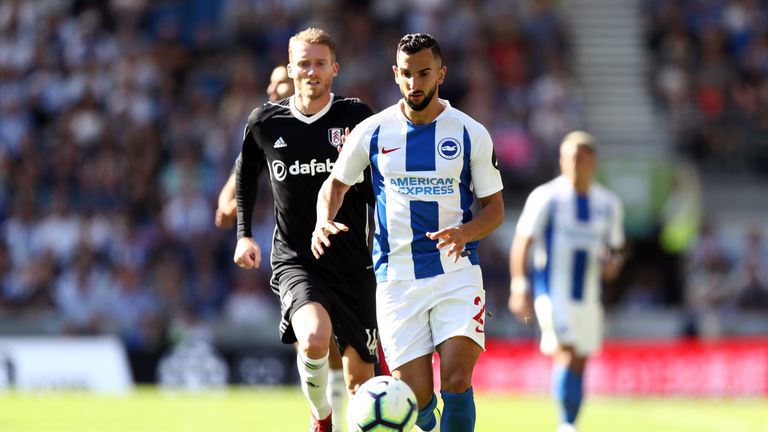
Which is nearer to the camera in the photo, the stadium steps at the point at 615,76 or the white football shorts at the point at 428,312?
the white football shorts at the point at 428,312

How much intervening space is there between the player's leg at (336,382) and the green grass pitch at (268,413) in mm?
2945

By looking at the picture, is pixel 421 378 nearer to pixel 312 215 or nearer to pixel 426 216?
pixel 426 216

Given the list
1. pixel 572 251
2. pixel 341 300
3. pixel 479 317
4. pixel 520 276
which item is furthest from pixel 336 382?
pixel 572 251

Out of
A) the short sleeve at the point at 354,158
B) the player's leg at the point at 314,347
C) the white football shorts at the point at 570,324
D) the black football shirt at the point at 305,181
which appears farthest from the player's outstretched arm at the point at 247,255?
the white football shorts at the point at 570,324

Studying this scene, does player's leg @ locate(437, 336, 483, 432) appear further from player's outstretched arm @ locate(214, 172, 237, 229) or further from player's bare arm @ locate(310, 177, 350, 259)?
player's outstretched arm @ locate(214, 172, 237, 229)

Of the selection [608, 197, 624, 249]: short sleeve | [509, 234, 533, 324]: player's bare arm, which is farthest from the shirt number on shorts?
[608, 197, 624, 249]: short sleeve

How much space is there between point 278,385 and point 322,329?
10.8m

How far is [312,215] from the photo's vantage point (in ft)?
28.7

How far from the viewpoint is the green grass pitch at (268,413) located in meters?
13.4

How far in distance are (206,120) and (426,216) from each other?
13.4 meters

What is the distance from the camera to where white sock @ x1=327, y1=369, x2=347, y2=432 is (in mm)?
9443

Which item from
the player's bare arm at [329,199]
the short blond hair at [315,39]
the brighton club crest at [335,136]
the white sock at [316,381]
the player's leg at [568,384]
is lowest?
the player's leg at [568,384]

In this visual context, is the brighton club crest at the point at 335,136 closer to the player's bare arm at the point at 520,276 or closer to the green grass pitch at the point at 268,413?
the player's bare arm at the point at 520,276

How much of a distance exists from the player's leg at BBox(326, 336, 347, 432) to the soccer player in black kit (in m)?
0.58
